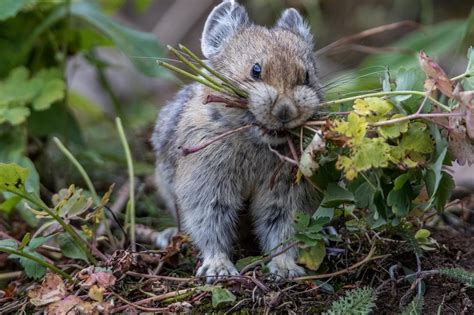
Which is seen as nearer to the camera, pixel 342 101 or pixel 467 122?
pixel 467 122

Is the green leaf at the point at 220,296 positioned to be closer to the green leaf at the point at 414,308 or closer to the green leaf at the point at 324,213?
the green leaf at the point at 324,213

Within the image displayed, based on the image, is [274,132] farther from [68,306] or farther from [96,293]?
[68,306]

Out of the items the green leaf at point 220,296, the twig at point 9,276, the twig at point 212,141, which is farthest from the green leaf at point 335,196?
the twig at point 9,276

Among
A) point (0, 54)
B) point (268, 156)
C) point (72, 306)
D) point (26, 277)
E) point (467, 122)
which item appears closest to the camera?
point (467, 122)

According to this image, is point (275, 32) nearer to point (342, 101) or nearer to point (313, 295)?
point (342, 101)

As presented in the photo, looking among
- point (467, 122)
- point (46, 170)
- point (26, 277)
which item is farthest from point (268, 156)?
point (46, 170)

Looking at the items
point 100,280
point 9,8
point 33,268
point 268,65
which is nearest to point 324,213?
point 268,65
